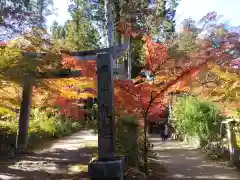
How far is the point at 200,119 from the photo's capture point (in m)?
16.0

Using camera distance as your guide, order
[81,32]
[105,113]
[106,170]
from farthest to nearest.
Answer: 1. [81,32]
2. [105,113]
3. [106,170]

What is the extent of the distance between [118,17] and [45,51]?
11135 mm

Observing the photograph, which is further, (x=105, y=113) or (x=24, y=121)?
(x=24, y=121)

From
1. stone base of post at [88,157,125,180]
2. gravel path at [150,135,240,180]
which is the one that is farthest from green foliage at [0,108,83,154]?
stone base of post at [88,157,125,180]

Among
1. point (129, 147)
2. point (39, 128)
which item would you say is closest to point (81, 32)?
A: point (39, 128)

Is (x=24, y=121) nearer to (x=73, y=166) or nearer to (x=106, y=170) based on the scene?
(x=73, y=166)

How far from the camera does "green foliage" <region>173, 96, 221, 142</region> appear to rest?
50.7 ft

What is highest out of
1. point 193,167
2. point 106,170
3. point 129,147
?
point 129,147

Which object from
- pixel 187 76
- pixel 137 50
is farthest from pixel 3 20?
pixel 137 50

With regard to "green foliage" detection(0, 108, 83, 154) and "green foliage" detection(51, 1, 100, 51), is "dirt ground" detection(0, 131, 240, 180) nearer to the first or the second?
"green foliage" detection(0, 108, 83, 154)

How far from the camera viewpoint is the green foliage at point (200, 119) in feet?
50.7

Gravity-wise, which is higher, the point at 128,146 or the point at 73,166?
the point at 128,146

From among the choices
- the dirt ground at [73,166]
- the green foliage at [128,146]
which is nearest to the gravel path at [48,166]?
the dirt ground at [73,166]

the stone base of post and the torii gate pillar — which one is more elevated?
the torii gate pillar
